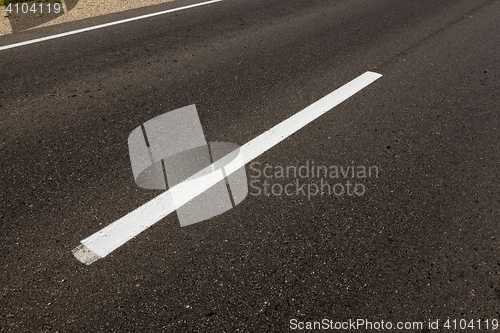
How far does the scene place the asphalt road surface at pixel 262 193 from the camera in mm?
2336

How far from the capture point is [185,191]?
3088 mm

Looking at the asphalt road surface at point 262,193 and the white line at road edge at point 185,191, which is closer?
the asphalt road surface at point 262,193

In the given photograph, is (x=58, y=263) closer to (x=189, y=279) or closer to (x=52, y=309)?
(x=52, y=309)

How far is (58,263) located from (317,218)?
2.02 m

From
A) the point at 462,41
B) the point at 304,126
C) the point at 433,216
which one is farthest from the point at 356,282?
the point at 462,41

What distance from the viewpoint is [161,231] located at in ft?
9.05

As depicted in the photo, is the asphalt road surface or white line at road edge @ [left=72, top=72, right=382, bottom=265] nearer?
the asphalt road surface

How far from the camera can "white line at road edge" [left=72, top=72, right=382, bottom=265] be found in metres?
2.65

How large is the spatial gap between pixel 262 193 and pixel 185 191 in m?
0.69

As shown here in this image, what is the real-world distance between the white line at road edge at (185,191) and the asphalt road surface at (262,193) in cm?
8

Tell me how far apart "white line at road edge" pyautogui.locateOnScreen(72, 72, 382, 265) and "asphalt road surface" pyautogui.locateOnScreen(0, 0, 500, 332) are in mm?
76

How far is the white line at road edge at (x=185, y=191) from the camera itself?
2.65 m

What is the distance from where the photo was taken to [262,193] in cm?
313

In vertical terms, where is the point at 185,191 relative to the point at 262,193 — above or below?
above
